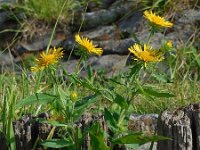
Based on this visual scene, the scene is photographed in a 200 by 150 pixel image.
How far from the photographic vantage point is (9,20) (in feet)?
20.8

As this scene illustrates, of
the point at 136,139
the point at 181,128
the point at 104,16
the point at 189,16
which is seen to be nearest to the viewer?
the point at 136,139

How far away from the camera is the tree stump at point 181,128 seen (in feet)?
7.44

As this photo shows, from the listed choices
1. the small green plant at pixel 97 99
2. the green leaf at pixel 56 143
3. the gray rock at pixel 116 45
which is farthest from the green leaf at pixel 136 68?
the gray rock at pixel 116 45

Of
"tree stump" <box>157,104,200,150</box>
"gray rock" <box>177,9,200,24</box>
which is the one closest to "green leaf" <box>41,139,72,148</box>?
"tree stump" <box>157,104,200,150</box>

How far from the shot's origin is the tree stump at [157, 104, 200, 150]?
7.44ft

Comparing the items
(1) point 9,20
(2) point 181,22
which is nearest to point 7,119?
(2) point 181,22

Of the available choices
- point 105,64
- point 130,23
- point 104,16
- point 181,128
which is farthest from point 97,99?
point 104,16

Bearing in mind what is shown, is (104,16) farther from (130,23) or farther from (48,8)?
(48,8)

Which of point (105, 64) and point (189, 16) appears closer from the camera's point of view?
point (105, 64)

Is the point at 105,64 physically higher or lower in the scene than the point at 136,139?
lower

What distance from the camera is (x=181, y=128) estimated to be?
2.26 metres

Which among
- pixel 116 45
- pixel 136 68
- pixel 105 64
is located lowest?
pixel 105 64

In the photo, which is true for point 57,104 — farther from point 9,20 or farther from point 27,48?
point 9,20

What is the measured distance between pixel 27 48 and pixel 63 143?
377cm
